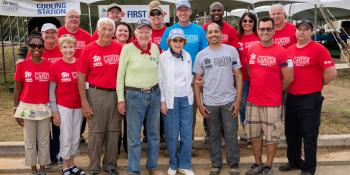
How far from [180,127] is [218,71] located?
2.84 feet

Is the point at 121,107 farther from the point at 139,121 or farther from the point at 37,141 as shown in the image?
the point at 37,141

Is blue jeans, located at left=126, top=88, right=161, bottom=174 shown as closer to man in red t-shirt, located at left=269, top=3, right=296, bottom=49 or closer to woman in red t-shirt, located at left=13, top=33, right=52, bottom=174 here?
woman in red t-shirt, located at left=13, top=33, right=52, bottom=174

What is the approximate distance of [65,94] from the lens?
15.9 ft

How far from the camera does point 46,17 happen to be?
12.5 metres

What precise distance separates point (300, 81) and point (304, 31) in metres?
0.61

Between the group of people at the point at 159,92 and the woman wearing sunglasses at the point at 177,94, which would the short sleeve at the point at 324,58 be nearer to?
the group of people at the point at 159,92

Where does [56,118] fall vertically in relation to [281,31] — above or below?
below

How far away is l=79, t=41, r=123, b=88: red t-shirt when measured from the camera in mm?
4660

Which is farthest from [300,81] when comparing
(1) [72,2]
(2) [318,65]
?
(1) [72,2]

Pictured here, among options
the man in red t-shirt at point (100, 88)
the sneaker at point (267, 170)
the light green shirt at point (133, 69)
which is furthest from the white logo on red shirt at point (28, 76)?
the sneaker at point (267, 170)

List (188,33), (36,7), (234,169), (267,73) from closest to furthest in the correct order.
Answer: (267,73) < (234,169) < (188,33) < (36,7)

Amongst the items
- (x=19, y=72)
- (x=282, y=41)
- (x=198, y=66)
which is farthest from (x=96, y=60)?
(x=282, y=41)

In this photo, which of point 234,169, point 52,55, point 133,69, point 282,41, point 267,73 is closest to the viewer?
point 133,69

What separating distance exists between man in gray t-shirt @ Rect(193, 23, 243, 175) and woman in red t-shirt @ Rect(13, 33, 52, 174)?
190 centimetres
